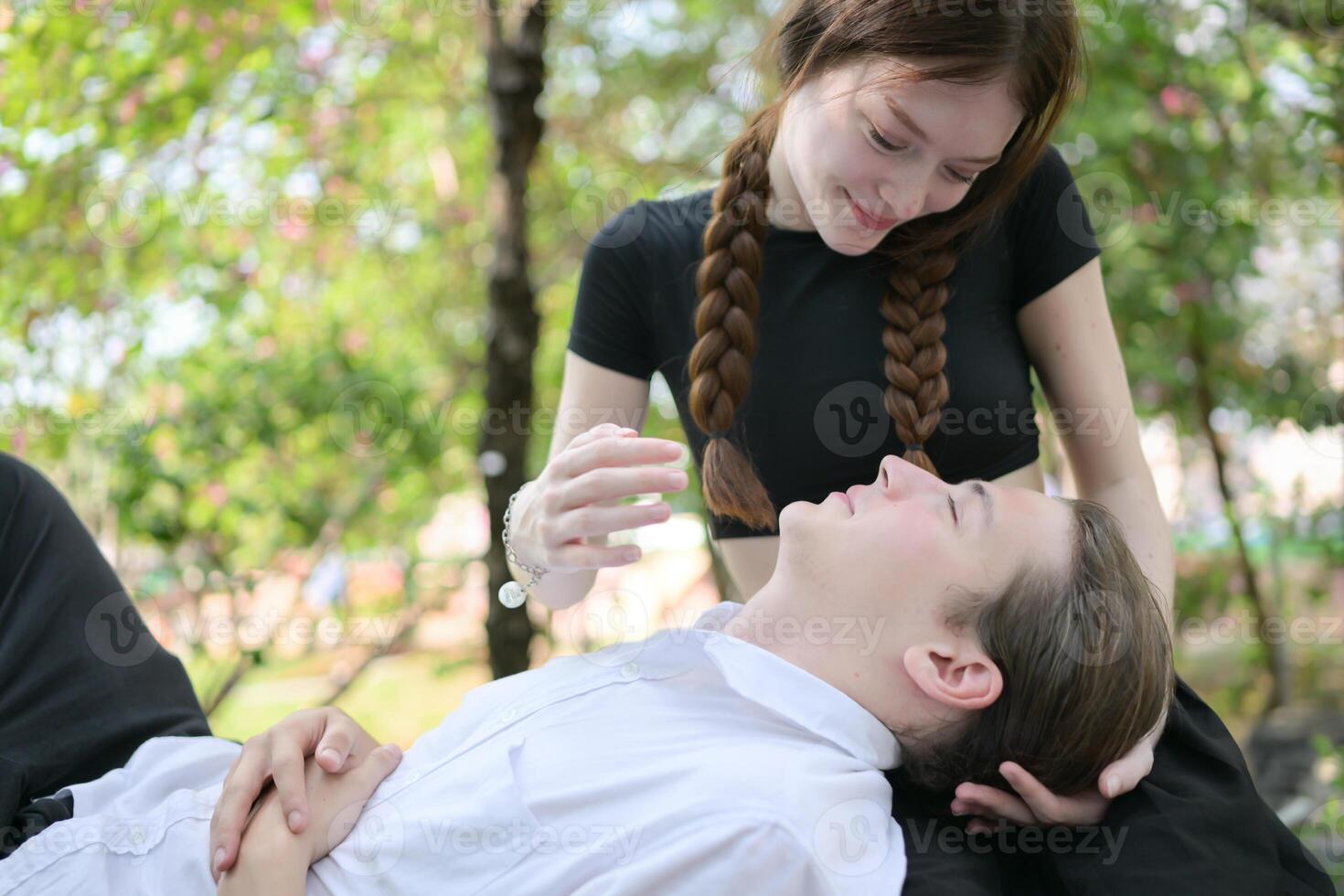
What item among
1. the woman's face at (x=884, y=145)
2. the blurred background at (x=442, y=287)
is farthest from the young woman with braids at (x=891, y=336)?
the blurred background at (x=442, y=287)

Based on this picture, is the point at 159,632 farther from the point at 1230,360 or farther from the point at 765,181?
the point at 1230,360

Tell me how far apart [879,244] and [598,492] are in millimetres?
711

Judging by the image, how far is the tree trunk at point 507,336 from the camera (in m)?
3.12

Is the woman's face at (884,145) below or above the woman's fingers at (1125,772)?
above

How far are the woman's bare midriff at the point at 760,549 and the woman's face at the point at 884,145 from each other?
46cm

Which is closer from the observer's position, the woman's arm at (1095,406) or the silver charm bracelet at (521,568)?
the silver charm bracelet at (521,568)

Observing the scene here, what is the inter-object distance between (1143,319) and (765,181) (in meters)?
2.51

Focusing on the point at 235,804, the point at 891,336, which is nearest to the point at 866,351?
the point at 891,336

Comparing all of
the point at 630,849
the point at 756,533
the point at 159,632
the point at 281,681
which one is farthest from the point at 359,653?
the point at 630,849

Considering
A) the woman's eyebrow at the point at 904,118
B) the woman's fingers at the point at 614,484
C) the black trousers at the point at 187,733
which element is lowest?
the black trousers at the point at 187,733

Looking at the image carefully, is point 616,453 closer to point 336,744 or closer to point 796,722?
point 796,722

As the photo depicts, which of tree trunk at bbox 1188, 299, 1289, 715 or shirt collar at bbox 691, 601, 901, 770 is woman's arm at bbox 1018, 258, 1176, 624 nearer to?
shirt collar at bbox 691, 601, 901, 770

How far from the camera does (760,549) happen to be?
6.01 feet

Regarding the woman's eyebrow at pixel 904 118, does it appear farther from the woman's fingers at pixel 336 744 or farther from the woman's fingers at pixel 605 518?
the woman's fingers at pixel 336 744
